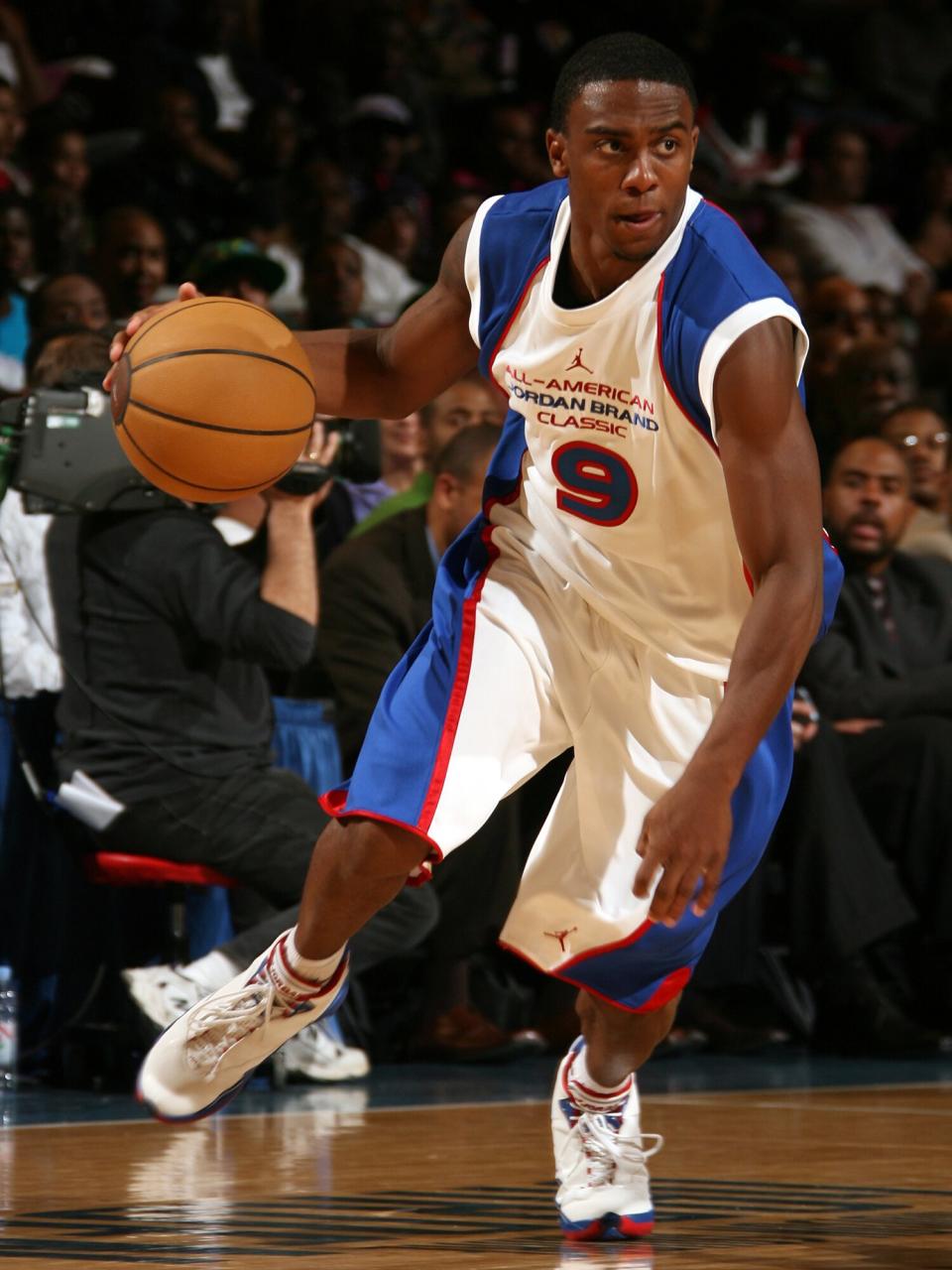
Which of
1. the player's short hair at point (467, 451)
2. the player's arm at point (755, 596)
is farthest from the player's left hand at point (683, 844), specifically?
the player's short hair at point (467, 451)

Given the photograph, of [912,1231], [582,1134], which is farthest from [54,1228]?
[912,1231]

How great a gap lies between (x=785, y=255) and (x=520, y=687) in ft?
20.4

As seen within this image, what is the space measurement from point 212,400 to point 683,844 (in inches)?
36.5

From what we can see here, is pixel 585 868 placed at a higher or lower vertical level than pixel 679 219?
lower

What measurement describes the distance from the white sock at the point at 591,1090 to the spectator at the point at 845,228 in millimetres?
6904

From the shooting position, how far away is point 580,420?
311 centimetres

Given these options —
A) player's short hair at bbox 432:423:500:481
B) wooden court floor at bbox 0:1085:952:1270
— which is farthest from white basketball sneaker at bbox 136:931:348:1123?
player's short hair at bbox 432:423:500:481

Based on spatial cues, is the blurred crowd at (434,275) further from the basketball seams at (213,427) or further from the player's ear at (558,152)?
the player's ear at (558,152)

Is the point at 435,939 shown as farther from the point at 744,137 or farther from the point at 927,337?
the point at 744,137

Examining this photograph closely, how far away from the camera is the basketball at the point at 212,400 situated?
3.10m

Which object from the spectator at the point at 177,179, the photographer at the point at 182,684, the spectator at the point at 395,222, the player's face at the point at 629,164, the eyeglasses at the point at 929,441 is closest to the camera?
the player's face at the point at 629,164

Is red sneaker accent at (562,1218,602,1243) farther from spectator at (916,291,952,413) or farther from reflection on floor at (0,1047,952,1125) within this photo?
spectator at (916,291,952,413)

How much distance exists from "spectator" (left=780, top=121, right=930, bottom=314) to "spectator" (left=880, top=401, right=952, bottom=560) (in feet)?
9.51

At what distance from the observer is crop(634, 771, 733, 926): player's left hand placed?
2744 mm
